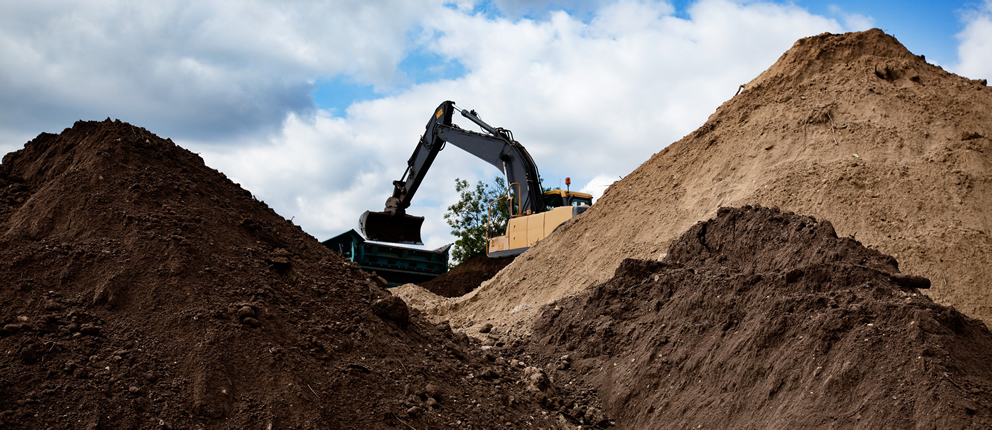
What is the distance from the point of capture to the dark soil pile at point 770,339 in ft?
17.0

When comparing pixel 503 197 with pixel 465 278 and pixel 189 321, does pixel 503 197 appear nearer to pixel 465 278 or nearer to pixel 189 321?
pixel 465 278

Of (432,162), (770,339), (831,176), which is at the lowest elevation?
(770,339)

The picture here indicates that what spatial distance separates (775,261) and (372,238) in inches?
501

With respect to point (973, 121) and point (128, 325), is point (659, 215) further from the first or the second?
point (128, 325)

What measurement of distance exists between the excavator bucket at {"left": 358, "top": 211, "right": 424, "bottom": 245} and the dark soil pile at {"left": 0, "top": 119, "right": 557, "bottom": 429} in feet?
35.7

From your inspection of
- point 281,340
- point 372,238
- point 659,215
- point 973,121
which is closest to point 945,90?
point 973,121

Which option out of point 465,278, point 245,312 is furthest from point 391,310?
point 465,278

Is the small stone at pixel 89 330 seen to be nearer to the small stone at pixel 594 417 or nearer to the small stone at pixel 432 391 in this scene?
the small stone at pixel 432 391

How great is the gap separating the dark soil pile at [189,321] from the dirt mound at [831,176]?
139 inches

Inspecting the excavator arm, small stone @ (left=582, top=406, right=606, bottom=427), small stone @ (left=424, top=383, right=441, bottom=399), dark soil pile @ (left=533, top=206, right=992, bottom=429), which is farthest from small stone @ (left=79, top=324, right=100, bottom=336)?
the excavator arm

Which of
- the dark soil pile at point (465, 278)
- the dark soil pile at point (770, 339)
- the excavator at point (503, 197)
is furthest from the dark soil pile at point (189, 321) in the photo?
the dark soil pile at point (465, 278)

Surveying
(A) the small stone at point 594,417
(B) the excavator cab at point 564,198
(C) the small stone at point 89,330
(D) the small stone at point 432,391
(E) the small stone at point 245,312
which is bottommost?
(A) the small stone at point 594,417

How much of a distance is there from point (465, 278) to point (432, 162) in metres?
3.71

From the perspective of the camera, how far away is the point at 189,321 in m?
5.25
